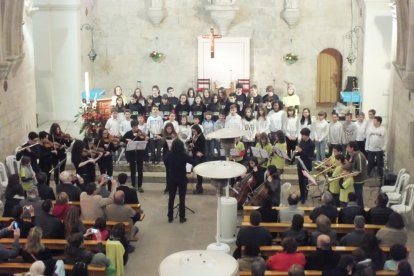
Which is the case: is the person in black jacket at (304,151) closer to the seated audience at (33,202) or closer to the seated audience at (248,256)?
the seated audience at (248,256)

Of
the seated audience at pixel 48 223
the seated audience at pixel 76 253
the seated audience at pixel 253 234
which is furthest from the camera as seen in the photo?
the seated audience at pixel 48 223

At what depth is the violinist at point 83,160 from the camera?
13.9 metres

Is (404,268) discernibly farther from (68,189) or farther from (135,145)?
(135,145)

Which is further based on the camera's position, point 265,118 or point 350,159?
point 265,118

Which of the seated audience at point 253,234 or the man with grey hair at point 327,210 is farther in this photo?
the man with grey hair at point 327,210

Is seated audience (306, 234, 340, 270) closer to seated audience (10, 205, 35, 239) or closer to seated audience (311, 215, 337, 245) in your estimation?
seated audience (311, 215, 337, 245)

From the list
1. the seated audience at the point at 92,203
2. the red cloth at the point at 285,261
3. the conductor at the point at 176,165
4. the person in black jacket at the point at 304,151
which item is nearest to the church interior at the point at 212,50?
the person in black jacket at the point at 304,151

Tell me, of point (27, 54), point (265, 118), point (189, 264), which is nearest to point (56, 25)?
point (27, 54)

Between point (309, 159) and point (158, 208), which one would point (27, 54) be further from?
point (309, 159)

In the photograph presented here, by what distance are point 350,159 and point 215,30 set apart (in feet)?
33.0

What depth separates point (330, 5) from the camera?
2150 cm

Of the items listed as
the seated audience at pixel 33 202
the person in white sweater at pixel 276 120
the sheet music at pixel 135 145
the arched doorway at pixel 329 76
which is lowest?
the seated audience at pixel 33 202

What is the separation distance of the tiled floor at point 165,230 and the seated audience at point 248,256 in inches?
81.8

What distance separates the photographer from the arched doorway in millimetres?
22109
